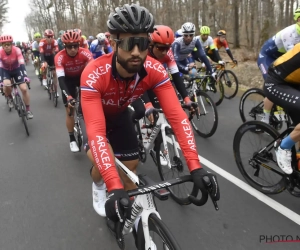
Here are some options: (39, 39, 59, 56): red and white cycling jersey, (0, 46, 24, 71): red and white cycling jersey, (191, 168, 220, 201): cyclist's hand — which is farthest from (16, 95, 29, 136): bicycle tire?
(191, 168, 220, 201): cyclist's hand

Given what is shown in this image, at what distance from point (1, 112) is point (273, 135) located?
8.71 metres

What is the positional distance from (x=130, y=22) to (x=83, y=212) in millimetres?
2421

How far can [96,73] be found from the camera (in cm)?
242

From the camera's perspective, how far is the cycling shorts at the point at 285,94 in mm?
3184

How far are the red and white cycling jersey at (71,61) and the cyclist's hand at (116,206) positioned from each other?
4.09 metres

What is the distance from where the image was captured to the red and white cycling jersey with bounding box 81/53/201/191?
2.19 m

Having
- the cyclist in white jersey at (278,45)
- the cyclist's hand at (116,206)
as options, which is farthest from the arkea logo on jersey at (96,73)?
the cyclist in white jersey at (278,45)

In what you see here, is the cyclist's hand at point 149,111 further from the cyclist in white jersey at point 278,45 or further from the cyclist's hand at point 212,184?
the cyclist in white jersey at point 278,45

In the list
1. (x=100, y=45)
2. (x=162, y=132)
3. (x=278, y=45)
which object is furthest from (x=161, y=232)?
(x=100, y=45)

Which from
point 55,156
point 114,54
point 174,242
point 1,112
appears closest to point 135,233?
point 174,242

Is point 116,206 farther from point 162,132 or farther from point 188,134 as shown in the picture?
point 162,132

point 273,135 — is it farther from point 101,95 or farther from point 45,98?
point 45,98

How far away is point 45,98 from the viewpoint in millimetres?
11227

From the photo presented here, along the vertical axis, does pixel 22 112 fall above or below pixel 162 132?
below
